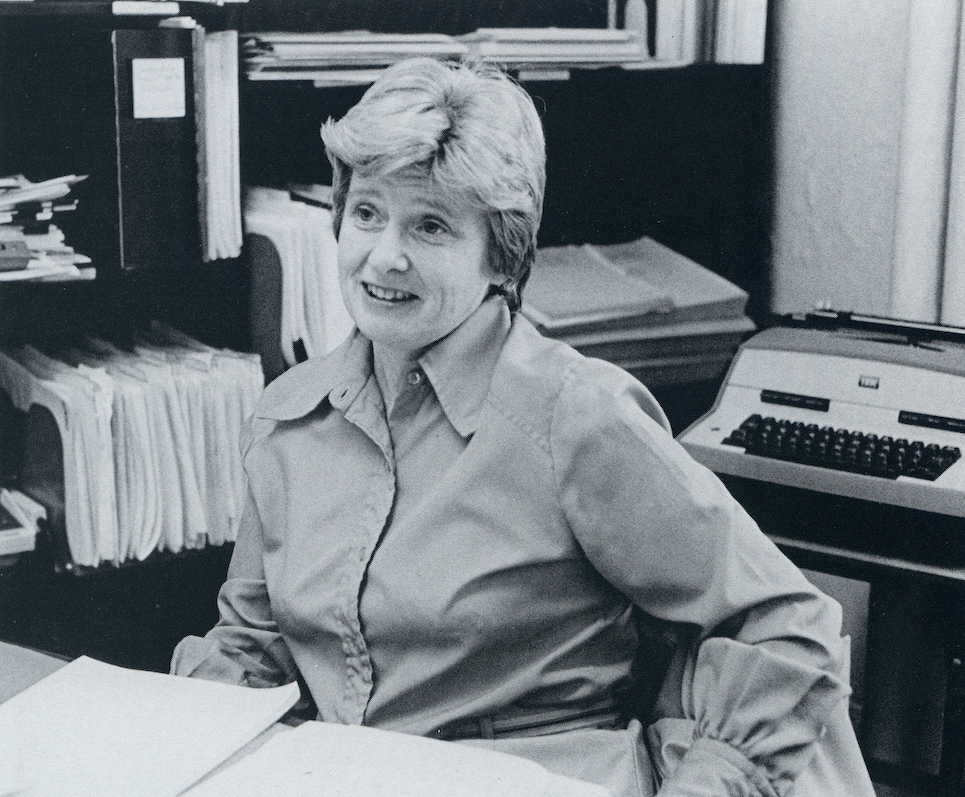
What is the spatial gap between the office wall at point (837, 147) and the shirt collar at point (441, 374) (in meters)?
1.55

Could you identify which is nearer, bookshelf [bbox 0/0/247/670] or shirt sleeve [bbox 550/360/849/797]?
shirt sleeve [bbox 550/360/849/797]

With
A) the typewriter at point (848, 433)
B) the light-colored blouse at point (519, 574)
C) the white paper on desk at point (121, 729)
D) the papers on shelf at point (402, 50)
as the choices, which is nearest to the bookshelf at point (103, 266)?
the papers on shelf at point (402, 50)

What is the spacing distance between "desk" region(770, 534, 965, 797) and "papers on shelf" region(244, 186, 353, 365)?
77 centimetres

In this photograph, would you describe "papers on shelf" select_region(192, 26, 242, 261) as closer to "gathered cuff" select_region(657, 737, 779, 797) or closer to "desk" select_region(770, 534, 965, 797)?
"desk" select_region(770, 534, 965, 797)

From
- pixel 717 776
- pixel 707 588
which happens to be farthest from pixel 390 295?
pixel 717 776

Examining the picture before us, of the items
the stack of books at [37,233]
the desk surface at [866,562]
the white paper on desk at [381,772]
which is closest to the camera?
the white paper on desk at [381,772]

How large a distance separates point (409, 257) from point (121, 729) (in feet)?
1.69

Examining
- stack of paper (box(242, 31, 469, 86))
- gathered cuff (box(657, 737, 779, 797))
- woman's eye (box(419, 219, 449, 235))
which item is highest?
stack of paper (box(242, 31, 469, 86))

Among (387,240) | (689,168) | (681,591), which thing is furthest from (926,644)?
(387,240)

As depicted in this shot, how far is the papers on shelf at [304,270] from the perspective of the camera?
1899 millimetres

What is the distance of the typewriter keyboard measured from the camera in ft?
6.20

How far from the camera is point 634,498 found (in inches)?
45.3

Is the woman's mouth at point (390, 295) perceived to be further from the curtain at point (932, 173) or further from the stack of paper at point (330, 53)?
the curtain at point (932, 173)

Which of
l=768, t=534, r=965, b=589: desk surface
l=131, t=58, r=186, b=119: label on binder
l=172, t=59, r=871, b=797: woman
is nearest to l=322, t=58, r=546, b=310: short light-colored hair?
l=172, t=59, r=871, b=797: woman
